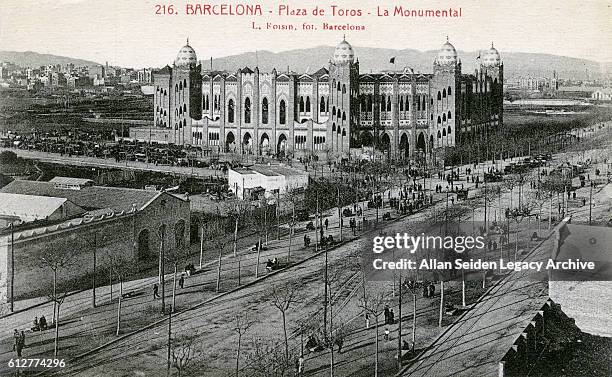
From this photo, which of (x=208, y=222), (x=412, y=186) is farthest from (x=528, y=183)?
(x=208, y=222)

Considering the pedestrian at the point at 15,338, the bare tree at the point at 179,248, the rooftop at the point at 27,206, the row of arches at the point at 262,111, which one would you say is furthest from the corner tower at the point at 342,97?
the pedestrian at the point at 15,338

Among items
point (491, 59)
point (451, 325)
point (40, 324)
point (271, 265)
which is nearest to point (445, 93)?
point (491, 59)

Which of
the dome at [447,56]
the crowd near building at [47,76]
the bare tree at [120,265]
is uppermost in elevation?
the dome at [447,56]

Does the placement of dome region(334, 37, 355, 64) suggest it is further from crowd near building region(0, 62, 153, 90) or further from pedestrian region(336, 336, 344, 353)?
pedestrian region(336, 336, 344, 353)

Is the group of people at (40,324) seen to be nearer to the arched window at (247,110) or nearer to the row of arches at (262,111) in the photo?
the row of arches at (262,111)

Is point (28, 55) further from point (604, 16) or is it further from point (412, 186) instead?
point (412, 186)

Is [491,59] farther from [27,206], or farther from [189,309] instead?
[27,206]
